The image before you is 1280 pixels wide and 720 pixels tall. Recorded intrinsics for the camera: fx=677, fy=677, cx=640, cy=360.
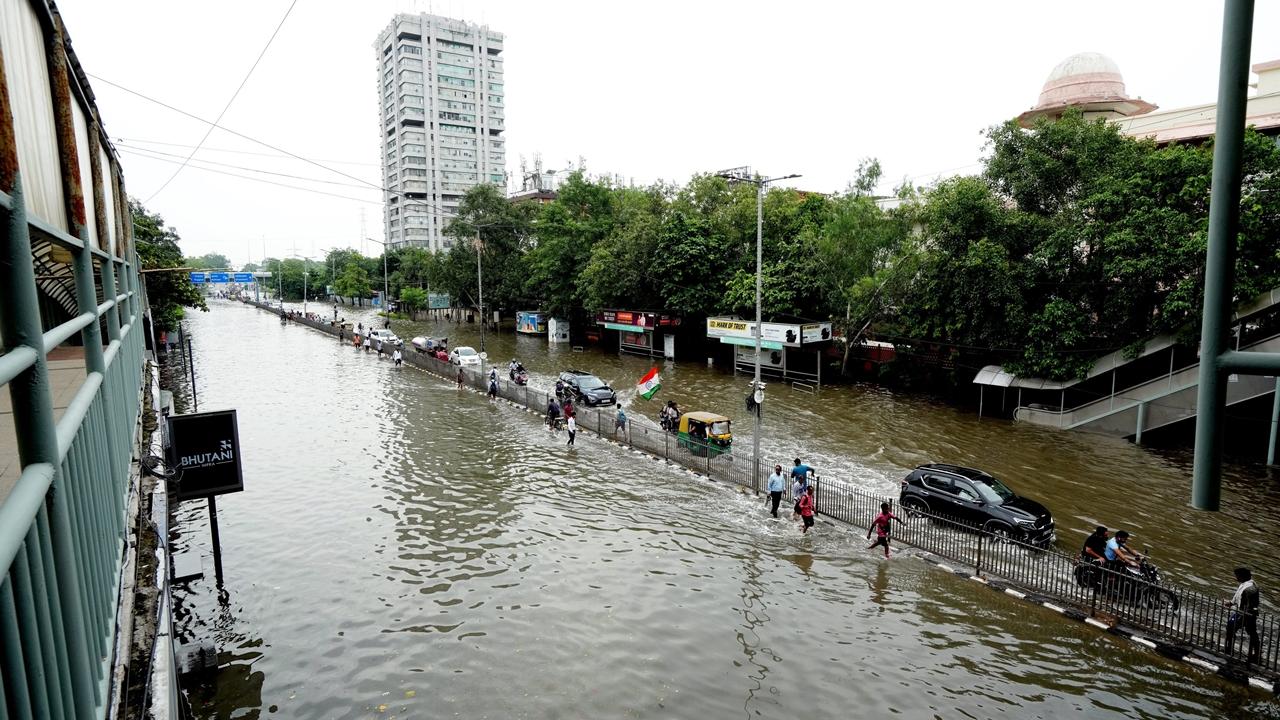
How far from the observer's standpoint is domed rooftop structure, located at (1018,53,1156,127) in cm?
4969

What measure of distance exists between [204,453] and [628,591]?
812 centimetres

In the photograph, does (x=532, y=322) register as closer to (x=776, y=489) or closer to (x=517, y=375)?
(x=517, y=375)

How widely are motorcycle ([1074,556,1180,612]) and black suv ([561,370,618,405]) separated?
819 inches

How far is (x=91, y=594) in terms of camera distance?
3848 millimetres

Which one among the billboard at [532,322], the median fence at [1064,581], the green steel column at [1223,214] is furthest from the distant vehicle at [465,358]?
the green steel column at [1223,214]

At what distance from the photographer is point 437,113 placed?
5113 inches

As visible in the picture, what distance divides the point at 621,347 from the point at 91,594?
4892 cm

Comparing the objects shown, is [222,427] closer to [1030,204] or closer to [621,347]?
[1030,204]

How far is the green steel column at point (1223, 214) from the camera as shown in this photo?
7.26ft

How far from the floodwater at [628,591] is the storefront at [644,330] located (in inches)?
909

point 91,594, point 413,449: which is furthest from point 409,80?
point 91,594

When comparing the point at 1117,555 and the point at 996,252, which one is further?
the point at 996,252

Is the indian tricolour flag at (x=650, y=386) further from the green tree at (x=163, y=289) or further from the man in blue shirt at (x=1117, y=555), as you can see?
the green tree at (x=163, y=289)

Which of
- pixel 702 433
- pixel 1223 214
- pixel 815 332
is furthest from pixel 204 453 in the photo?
pixel 815 332
